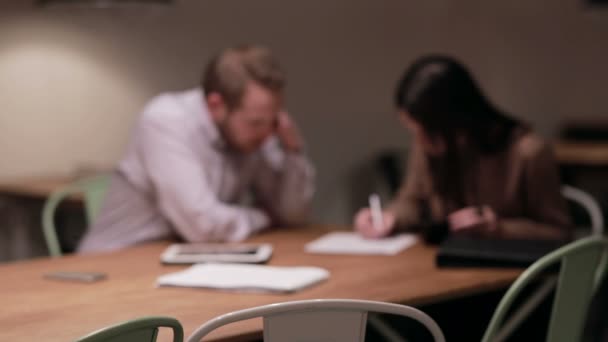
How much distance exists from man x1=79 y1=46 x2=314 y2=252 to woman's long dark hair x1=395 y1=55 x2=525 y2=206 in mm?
436

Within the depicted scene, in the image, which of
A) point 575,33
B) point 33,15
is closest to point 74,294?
point 33,15

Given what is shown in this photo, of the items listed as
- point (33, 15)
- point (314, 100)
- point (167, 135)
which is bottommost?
point (314, 100)

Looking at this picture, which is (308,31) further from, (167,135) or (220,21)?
(167,135)

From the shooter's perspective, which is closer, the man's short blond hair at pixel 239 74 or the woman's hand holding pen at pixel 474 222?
the woman's hand holding pen at pixel 474 222

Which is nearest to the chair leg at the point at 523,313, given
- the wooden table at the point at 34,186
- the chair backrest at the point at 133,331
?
the chair backrest at the point at 133,331

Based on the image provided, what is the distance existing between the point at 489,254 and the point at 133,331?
1276 mm

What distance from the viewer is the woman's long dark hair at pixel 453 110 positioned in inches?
118

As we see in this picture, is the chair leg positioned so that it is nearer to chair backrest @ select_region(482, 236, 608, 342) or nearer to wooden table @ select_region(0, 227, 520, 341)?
wooden table @ select_region(0, 227, 520, 341)

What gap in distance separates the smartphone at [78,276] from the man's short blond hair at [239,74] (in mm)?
820

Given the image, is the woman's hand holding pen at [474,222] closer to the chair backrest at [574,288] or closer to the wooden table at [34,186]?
the chair backrest at [574,288]

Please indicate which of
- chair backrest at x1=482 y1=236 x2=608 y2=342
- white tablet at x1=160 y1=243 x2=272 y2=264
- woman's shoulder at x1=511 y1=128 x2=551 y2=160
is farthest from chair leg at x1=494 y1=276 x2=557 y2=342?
white tablet at x1=160 y1=243 x2=272 y2=264

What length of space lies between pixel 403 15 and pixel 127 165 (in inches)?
127

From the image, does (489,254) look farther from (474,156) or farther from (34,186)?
(34,186)

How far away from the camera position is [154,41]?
15.4 ft
